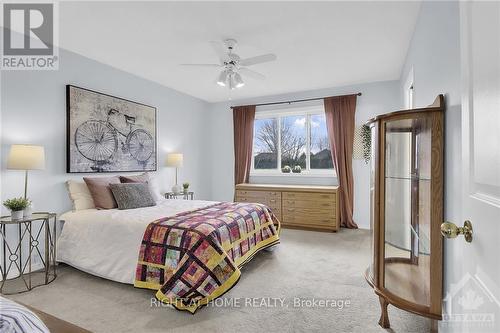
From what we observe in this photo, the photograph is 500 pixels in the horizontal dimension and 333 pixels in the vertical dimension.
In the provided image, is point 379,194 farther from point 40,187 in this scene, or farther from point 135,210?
point 40,187

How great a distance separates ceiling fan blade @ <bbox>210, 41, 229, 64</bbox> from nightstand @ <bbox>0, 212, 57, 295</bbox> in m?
2.50

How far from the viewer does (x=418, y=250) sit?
5.80ft

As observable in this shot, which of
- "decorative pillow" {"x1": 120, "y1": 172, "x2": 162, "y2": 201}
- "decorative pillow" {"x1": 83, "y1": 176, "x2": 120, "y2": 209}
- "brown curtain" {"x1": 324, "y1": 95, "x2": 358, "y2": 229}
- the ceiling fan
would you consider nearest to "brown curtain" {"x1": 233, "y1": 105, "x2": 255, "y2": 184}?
"brown curtain" {"x1": 324, "y1": 95, "x2": 358, "y2": 229}

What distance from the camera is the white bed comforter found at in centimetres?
256

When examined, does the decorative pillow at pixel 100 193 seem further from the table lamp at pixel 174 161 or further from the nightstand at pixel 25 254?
the table lamp at pixel 174 161

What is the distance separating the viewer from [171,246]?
2.34 meters

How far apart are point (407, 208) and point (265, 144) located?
4065mm

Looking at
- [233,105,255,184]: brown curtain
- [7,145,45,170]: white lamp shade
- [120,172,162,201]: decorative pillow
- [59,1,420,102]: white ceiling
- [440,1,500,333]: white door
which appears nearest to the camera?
[440,1,500,333]: white door

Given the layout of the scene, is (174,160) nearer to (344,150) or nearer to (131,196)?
(131,196)

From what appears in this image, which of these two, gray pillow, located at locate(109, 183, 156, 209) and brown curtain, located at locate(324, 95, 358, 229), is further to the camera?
brown curtain, located at locate(324, 95, 358, 229)

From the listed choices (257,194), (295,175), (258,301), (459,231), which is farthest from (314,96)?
(459,231)

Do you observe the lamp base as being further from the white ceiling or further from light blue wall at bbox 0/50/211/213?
the white ceiling

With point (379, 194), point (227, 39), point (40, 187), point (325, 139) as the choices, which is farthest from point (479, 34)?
point (325, 139)

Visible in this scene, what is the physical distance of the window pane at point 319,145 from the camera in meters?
5.12
